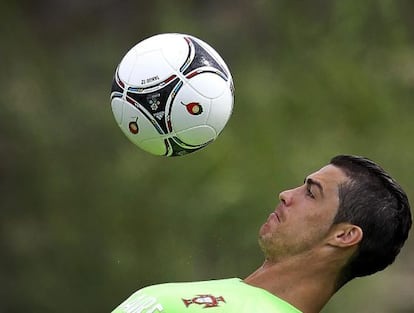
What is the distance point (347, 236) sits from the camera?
253 centimetres

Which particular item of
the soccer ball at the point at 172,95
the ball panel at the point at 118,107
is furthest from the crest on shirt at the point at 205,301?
the ball panel at the point at 118,107

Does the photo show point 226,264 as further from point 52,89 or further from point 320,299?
point 320,299

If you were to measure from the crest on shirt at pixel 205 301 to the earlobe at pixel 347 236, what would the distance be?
399mm

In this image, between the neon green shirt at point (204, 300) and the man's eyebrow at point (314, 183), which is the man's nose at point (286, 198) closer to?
the man's eyebrow at point (314, 183)

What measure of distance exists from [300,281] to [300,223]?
6.3 inches

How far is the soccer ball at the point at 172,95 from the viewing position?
107 inches

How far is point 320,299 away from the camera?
2553 millimetres

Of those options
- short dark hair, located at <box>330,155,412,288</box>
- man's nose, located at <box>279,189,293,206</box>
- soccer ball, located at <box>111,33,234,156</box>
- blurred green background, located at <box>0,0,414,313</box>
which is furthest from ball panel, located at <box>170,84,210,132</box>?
blurred green background, located at <box>0,0,414,313</box>

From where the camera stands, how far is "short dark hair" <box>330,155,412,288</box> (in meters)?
2.53

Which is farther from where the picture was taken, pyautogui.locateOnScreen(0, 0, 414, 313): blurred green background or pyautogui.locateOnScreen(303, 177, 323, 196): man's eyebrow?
pyautogui.locateOnScreen(0, 0, 414, 313): blurred green background

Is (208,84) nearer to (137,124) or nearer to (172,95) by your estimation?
(172,95)

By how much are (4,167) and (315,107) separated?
222 cm

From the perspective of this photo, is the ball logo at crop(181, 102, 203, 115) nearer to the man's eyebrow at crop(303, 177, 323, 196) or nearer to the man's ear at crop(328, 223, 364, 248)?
the man's eyebrow at crop(303, 177, 323, 196)

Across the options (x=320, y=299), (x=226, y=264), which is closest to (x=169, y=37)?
Answer: (x=320, y=299)
